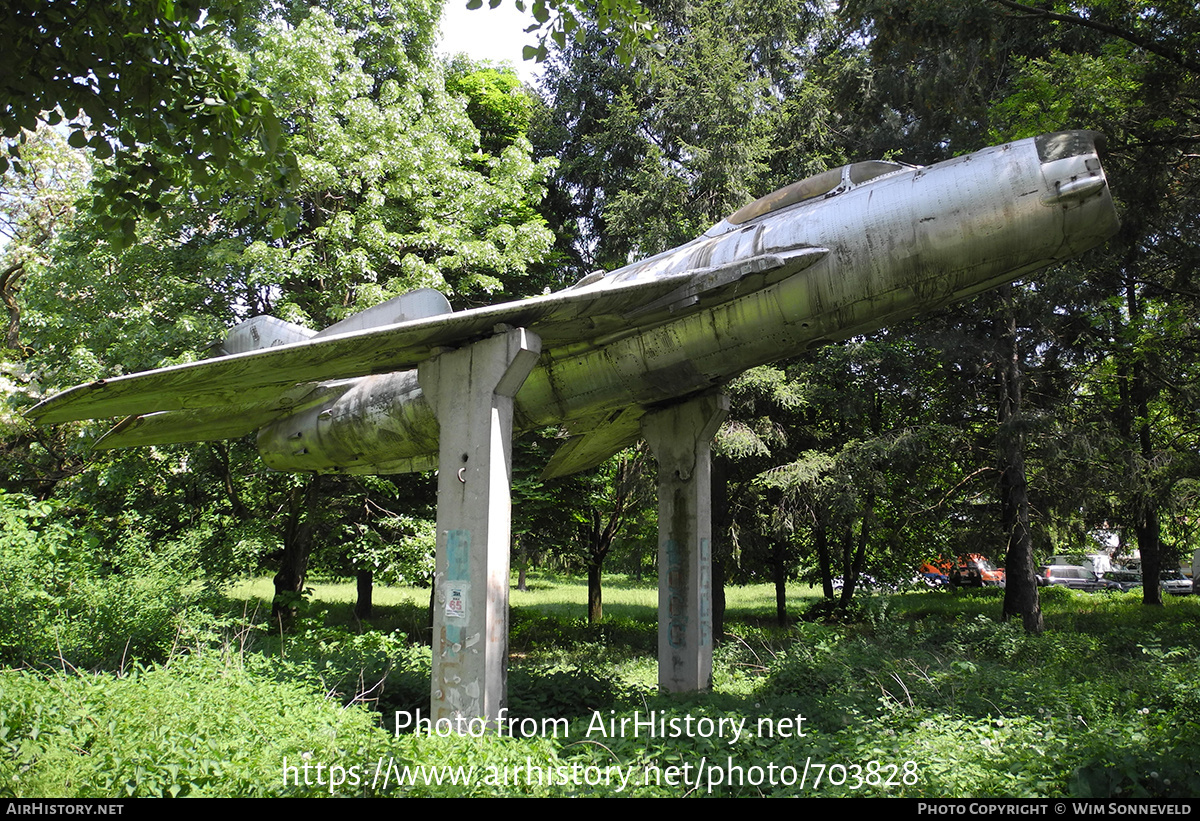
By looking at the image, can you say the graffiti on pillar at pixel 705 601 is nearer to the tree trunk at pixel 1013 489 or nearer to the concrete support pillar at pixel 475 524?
the concrete support pillar at pixel 475 524

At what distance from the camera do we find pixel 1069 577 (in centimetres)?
3375

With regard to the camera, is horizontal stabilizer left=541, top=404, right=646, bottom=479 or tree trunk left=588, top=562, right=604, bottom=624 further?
tree trunk left=588, top=562, right=604, bottom=624

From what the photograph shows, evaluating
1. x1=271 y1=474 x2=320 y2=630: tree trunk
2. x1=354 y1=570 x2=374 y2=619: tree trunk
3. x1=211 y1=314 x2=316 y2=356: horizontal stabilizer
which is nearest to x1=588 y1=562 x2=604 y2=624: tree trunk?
x1=354 y1=570 x2=374 y2=619: tree trunk

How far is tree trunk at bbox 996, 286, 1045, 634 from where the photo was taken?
45.3 feet

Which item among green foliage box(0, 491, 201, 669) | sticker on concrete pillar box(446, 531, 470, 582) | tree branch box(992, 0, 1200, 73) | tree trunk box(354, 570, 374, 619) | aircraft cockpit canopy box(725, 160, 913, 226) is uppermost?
tree branch box(992, 0, 1200, 73)

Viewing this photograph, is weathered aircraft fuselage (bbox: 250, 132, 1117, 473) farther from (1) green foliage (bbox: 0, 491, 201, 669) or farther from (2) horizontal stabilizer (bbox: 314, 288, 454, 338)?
(1) green foliage (bbox: 0, 491, 201, 669)

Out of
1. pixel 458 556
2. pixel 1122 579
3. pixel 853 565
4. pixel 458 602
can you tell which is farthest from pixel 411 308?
pixel 1122 579

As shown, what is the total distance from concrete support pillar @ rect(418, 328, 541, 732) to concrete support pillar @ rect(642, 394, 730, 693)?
8.52ft

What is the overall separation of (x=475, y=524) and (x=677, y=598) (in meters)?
3.09

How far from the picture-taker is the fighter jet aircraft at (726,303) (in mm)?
5422

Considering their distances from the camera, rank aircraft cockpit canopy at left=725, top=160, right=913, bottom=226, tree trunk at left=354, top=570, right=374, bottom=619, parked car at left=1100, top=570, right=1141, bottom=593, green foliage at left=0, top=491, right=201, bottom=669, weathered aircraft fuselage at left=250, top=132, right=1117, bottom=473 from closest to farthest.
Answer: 1. weathered aircraft fuselage at left=250, top=132, right=1117, bottom=473
2. aircraft cockpit canopy at left=725, top=160, right=913, bottom=226
3. green foliage at left=0, top=491, right=201, bottom=669
4. tree trunk at left=354, top=570, right=374, bottom=619
5. parked car at left=1100, top=570, right=1141, bottom=593

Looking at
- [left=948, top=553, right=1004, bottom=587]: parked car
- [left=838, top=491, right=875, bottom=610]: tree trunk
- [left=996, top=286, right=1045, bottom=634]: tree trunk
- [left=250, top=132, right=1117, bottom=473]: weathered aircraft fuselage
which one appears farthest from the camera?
[left=948, top=553, right=1004, bottom=587]: parked car

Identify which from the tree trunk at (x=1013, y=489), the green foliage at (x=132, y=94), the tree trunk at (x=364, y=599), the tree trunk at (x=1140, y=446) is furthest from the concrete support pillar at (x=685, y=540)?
the tree trunk at (x=364, y=599)
